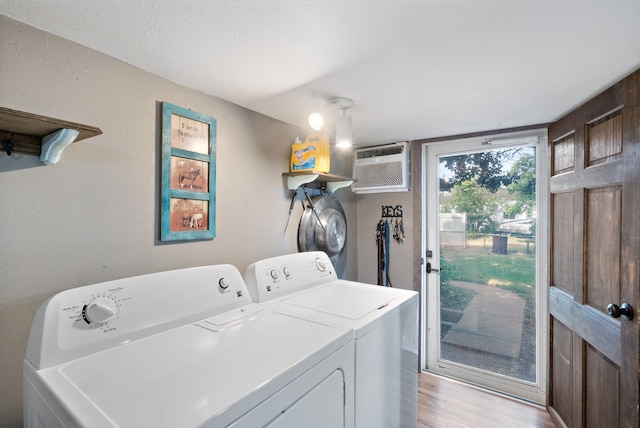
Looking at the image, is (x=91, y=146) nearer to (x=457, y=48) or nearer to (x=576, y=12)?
(x=457, y=48)

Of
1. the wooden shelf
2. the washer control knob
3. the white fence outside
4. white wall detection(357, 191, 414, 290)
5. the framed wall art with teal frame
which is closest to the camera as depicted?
the wooden shelf

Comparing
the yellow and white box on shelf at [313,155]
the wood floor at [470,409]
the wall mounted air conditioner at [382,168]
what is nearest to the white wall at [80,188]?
the yellow and white box on shelf at [313,155]

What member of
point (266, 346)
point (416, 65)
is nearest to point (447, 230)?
point (416, 65)

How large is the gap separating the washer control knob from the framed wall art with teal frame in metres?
0.41

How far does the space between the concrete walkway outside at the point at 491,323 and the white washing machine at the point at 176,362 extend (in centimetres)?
187

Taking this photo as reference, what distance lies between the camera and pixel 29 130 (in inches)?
39.8

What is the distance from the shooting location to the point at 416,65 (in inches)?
52.2

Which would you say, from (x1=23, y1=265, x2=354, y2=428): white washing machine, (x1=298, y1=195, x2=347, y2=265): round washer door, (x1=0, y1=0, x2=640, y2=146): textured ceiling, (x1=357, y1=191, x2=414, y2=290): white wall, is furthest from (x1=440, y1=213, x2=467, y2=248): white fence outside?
(x1=23, y1=265, x2=354, y2=428): white washing machine

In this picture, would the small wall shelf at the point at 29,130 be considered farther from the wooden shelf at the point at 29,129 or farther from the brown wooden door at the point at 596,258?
the brown wooden door at the point at 596,258

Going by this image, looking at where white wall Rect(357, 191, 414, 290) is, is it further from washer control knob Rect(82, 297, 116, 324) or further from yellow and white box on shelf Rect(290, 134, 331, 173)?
washer control knob Rect(82, 297, 116, 324)

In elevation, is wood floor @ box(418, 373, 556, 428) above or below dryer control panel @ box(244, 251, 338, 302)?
below

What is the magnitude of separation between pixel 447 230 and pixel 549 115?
44.3 inches

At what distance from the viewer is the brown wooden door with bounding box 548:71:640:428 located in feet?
4.35

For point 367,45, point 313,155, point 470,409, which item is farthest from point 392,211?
point 367,45
